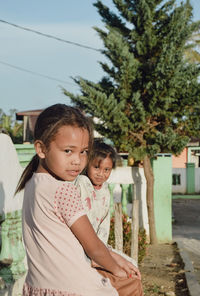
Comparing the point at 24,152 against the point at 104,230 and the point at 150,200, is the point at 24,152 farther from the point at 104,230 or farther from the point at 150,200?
the point at 150,200

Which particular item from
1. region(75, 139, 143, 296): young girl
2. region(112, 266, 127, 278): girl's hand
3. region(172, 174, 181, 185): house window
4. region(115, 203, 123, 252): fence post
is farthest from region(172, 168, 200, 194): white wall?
region(112, 266, 127, 278): girl's hand

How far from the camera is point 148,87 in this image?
32.9 feet

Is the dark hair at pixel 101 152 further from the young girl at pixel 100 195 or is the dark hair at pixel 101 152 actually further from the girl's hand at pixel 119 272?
the girl's hand at pixel 119 272

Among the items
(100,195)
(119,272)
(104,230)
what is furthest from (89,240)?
(100,195)

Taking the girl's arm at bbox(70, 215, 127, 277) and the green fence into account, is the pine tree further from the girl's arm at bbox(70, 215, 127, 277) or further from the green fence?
the girl's arm at bbox(70, 215, 127, 277)

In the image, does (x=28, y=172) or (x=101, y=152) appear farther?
(x=101, y=152)

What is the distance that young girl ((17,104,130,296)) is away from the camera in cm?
186

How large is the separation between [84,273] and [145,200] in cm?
796

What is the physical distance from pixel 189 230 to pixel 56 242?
10.3 meters

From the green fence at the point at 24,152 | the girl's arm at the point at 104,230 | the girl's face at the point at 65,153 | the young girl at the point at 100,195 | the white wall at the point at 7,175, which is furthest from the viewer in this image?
the green fence at the point at 24,152

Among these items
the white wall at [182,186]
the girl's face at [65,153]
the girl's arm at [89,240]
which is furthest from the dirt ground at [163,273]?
the white wall at [182,186]

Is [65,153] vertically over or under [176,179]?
over

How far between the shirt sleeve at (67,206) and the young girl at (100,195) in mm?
767

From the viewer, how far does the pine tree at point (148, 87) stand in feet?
32.7
